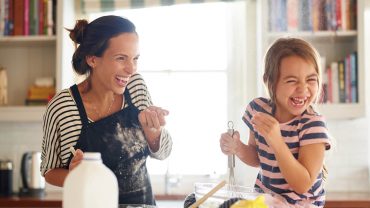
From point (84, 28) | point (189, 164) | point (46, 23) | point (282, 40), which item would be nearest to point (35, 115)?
point (46, 23)

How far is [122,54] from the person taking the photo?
1.49 meters

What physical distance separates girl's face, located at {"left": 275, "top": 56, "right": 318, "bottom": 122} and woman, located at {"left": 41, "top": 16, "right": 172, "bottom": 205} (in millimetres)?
346

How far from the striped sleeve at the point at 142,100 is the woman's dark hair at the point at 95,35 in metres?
0.14

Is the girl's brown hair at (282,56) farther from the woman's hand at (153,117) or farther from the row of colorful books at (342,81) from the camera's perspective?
the row of colorful books at (342,81)

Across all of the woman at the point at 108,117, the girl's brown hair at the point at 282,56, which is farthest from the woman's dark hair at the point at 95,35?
the girl's brown hair at the point at 282,56

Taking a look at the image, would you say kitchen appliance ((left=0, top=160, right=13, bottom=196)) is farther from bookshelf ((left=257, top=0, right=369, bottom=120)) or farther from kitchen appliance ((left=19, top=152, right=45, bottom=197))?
bookshelf ((left=257, top=0, right=369, bottom=120))

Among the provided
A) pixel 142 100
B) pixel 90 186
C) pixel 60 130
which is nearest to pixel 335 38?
pixel 142 100

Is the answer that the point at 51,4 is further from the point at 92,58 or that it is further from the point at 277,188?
the point at 277,188

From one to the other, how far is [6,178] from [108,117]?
64.7 inches

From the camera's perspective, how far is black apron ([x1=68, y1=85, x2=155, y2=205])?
150 centimetres

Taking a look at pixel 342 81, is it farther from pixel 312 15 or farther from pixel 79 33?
pixel 79 33

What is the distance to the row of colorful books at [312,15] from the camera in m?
2.83

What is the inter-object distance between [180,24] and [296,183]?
6.62 feet

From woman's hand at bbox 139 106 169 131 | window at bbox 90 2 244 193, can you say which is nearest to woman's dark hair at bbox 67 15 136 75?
woman's hand at bbox 139 106 169 131
